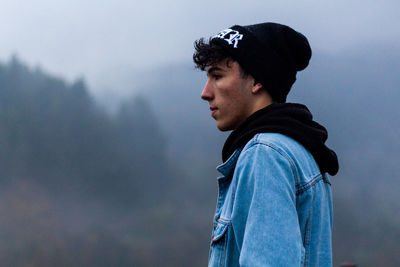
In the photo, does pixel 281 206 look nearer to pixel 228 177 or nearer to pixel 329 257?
pixel 228 177

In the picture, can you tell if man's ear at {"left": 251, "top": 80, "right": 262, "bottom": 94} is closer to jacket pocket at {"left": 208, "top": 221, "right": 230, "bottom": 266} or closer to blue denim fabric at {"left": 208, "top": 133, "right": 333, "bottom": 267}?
blue denim fabric at {"left": 208, "top": 133, "right": 333, "bottom": 267}

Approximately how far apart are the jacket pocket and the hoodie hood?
0.46 metres

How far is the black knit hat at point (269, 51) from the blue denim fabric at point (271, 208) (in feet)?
1.77

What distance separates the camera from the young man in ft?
7.22

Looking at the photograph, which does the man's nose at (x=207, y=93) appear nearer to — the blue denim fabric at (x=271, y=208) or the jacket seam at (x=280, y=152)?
the blue denim fabric at (x=271, y=208)

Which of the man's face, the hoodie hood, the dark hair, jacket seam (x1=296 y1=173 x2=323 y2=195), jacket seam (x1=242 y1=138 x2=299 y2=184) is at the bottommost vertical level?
jacket seam (x1=296 y1=173 x2=323 y2=195)

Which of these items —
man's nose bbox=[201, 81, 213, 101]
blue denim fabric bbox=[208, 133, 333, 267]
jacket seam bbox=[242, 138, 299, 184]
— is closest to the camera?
blue denim fabric bbox=[208, 133, 333, 267]

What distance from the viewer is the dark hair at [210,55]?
2.99 meters

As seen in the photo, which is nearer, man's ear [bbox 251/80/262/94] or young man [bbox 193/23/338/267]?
young man [bbox 193/23/338/267]

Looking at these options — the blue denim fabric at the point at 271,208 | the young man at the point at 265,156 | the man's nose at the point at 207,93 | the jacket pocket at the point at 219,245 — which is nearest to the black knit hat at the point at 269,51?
the young man at the point at 265,156

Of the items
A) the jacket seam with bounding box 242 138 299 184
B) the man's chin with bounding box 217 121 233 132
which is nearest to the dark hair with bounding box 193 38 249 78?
the man's chin with bounding box 217 121 233 132

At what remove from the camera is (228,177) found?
108 inches

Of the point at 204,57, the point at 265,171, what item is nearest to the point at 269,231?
the point at 265,171

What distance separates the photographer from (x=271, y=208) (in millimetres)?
2205
